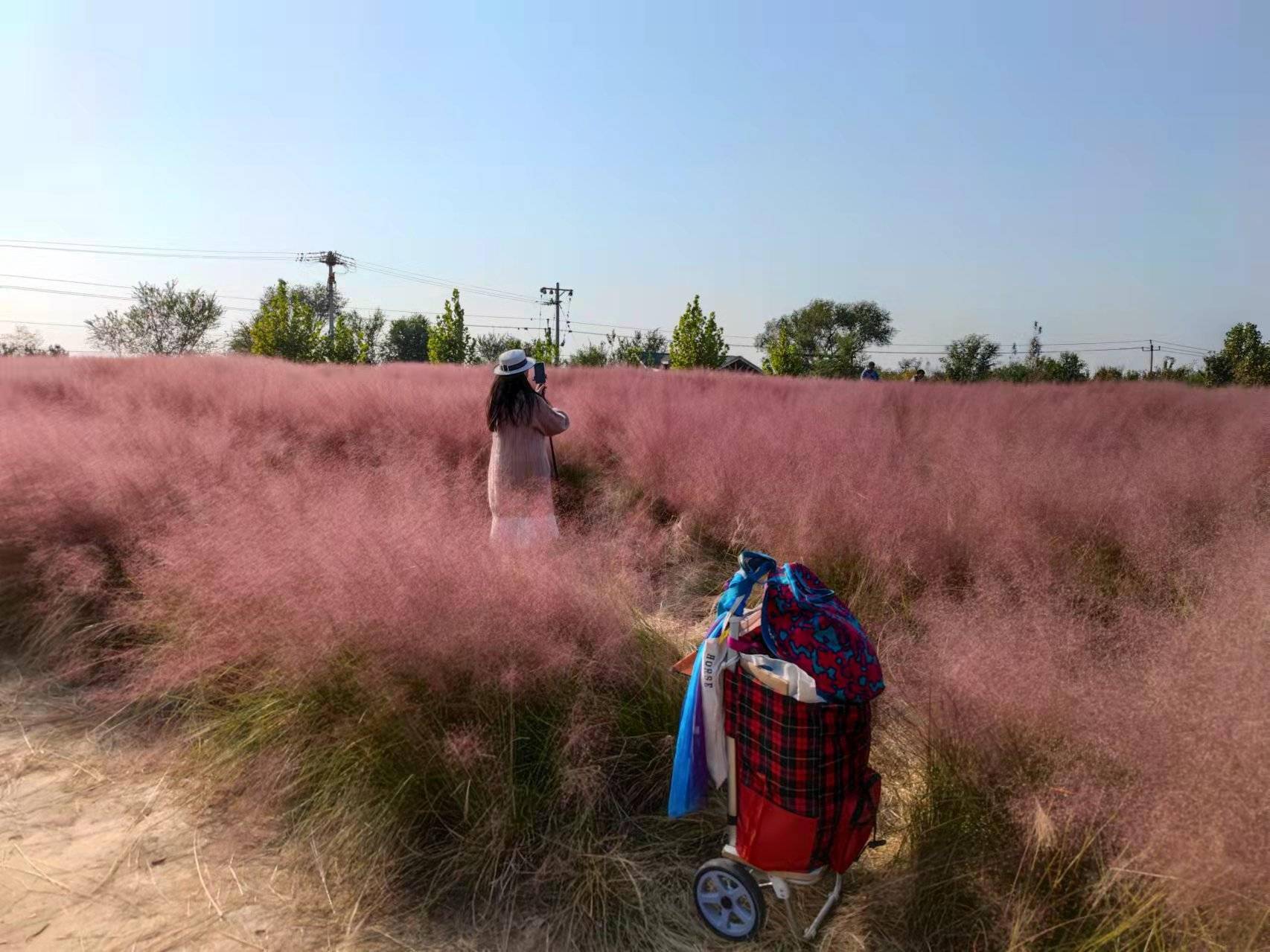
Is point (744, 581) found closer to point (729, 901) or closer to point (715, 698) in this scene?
point (715, 698)

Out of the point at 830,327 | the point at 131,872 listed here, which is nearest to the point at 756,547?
the point at 131,872

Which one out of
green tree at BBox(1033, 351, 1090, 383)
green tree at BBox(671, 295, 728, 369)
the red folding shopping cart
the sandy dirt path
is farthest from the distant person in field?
green tree at BBox(1033, 351, 1090, 383)

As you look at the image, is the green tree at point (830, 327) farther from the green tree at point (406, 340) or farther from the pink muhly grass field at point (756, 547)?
the pink muhly grass field at point (756, 547)

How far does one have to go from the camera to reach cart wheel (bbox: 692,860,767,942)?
2006 millimetres

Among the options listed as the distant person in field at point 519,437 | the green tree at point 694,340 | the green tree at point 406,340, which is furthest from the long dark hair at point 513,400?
the green tree at point 406,340

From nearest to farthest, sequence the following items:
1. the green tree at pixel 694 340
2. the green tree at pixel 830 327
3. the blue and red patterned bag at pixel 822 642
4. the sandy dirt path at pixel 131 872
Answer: the blue and red patterned bag at pixel 822 642, the sandy dirt path at pixel 131 872, the green tree at pixel 694 340, the green tree at pixel 830 327

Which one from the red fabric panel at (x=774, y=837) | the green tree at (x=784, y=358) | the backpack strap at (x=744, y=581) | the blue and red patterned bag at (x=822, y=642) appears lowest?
the red fabric panel at (x=774, y=837)

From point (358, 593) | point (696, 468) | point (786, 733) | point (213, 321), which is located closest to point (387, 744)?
point (358, 593)

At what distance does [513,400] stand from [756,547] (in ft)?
5.46

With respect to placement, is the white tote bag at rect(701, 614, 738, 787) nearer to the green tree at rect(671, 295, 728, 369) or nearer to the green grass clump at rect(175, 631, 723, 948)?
the green grass clump at rect(175, 631, 723, 948)

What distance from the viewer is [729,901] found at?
2082mm

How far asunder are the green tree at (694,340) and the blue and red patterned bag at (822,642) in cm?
2409

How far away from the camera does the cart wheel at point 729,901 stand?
201 centimetres

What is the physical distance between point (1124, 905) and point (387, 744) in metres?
2.04
